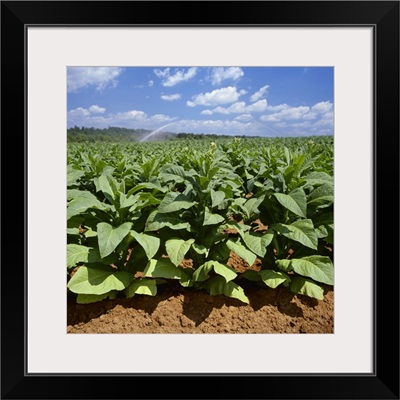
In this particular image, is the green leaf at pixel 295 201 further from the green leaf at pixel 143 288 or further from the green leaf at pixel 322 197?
the green leaf at pixel 143 288

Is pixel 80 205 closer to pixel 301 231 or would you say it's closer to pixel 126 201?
pixel 126 201

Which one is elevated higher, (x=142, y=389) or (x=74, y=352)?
(x=74, y=352)

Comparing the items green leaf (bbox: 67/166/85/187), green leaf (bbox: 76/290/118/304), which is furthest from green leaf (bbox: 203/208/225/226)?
green leaf (bbox: 67/166/85/187)

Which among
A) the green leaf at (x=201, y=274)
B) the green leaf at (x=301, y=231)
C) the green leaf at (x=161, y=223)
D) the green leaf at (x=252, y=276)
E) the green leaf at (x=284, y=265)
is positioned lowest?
the green leaf at (x=252, y=276)

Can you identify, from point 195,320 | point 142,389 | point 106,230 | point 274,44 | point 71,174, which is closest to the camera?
point 142,389

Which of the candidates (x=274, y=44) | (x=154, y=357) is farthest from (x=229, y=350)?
(x=274, y=44)

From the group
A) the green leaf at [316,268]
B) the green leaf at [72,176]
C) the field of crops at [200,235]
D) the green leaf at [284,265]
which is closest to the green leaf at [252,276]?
the field of crops at [200,235]
